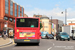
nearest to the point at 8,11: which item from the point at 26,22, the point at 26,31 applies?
the point at 26,22

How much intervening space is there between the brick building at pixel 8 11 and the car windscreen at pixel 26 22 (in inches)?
1560

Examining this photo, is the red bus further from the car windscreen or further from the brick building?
the brick building

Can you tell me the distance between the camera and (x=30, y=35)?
1639 centimetres

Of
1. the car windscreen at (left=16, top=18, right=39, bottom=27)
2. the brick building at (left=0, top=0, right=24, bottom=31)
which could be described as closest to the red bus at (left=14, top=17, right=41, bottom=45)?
the car windscreen at (left=16, top=18, right=39, bottom=27)

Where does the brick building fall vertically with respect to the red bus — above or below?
above

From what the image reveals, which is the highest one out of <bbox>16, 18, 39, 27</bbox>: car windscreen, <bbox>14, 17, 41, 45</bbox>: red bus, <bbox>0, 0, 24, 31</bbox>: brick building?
<bbox>0, 0, 24, 31</bbox>: brick building

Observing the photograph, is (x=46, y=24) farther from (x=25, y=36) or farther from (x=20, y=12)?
(x=25, y=36)

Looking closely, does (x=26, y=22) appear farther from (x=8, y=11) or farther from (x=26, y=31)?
(x=8, y=11)

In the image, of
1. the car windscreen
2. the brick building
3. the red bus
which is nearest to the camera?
the red bus

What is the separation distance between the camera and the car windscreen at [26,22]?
53.6ft

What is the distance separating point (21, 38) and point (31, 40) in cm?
109

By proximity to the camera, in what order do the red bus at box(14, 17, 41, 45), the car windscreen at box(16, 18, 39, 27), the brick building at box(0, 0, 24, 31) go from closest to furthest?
the red bus at box(14, 17, 41, 45) < the car windscreen at box(16, 18, 39, 27) < the brick building at box(0, 0, 24, 31)

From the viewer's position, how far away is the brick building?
63.1 m

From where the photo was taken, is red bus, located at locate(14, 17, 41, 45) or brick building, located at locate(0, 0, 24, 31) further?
brick building, located at locate(0, 0, 24, 31)
